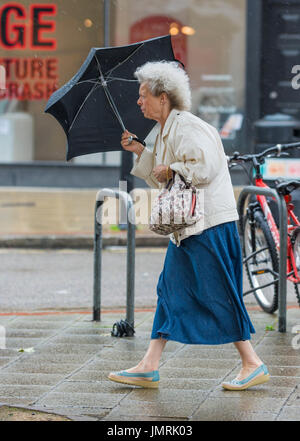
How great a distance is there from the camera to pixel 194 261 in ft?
16.9

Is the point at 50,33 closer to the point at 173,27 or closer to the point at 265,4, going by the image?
the point at 173,27

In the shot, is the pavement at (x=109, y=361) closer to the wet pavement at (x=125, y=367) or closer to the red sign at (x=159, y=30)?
the wet pavement at (x=125, y=367)

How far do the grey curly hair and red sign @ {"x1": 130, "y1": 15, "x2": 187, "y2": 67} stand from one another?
11793 millimetres

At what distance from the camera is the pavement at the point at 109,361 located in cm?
477

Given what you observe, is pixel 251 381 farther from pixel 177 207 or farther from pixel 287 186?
pixel 287 186

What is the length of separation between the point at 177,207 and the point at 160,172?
0.23 metres

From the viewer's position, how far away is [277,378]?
17.8 ft

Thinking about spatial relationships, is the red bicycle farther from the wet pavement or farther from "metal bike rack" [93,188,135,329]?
"metal bike rack" [93,188,135,329]

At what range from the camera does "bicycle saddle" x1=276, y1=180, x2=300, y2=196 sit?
6777 millimetres

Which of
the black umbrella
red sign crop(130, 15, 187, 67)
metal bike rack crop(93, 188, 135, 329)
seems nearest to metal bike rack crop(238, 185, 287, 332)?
metal bike rack crop(93, 188, 135, 329)

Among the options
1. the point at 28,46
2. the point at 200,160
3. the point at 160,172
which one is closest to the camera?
the point at 200,160

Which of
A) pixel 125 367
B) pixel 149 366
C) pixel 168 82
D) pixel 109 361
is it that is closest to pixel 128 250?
pixel 109 361

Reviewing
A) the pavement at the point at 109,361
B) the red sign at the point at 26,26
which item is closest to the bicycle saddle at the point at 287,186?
the pavement at the point at 109,361

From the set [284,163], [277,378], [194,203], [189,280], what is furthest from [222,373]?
[284,163]
